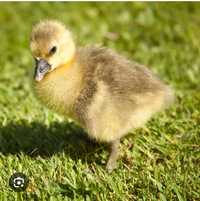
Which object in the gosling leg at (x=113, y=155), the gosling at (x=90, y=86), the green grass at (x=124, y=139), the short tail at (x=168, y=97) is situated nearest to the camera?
the green grass at (x=124, y=139)

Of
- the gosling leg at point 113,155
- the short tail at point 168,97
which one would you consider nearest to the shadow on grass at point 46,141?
the gosling leg at point 113,155

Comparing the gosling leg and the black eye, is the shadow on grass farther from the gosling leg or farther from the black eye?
the black eye

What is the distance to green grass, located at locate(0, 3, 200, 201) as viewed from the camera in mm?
3027

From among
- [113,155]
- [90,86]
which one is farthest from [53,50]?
[113,155]

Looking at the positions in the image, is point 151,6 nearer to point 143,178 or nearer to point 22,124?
point 22,124

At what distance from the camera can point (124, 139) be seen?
357 centimetres

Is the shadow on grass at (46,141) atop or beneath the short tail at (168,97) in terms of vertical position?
beneath

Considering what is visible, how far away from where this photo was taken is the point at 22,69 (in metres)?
5.17

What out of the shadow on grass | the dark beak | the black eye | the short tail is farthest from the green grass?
the black eye

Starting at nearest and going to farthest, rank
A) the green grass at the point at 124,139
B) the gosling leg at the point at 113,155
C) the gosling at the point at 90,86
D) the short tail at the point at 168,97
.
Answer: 1. the green grass at the point at 124,139
2. the gosling at the point at 90,86
3. the gosling leg at the point at 113,155
4. the short tail at the point at 168,97

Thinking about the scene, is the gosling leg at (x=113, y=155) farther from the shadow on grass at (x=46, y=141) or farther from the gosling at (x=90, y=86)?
the shadow on grass at (x=46, y=141)

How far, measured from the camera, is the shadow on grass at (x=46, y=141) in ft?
11.5

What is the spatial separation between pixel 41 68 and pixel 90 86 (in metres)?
0.27

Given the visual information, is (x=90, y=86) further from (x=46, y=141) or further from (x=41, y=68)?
(x=46, y=141)
